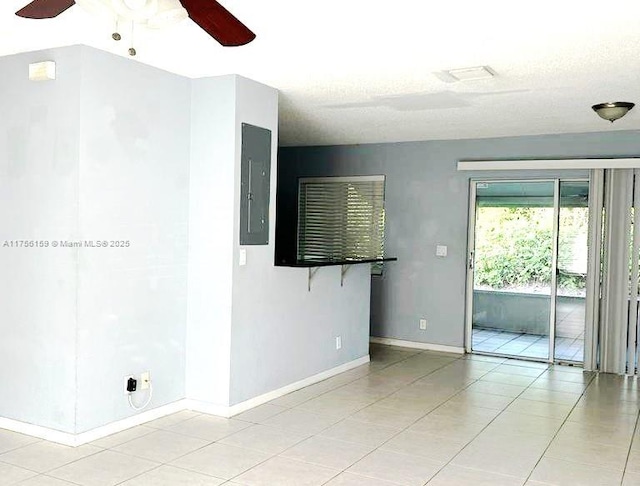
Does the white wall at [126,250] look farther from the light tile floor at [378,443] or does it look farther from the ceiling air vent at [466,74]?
the ceiling air vent at [466,74]

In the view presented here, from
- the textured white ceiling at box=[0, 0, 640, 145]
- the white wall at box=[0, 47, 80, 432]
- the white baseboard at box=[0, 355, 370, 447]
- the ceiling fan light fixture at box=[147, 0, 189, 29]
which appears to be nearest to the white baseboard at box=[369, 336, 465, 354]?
the white baseboard at box=[0, 355, 370, 447]

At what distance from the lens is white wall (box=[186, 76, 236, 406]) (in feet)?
14.3

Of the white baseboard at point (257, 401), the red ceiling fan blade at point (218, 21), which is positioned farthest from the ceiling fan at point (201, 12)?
the white baseboard at point (257, 401)

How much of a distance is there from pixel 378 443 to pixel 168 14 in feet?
9.06

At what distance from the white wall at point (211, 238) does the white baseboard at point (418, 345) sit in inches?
125

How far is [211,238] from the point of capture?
4414mm

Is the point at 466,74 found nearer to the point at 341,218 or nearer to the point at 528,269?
the point at 528,269

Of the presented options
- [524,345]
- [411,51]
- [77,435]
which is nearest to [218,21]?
[411,51]

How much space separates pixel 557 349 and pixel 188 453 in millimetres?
4186

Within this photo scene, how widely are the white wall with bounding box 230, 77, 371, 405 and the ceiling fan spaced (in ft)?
6.58

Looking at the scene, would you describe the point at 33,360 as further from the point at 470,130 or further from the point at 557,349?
the point at 557,349

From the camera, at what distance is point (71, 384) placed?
372cm

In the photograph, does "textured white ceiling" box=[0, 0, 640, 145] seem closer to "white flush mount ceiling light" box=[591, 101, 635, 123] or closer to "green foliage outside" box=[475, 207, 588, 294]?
"white flush mount ceiling light" box=[591, 101, 635, 123]

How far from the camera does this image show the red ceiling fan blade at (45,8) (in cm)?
223
